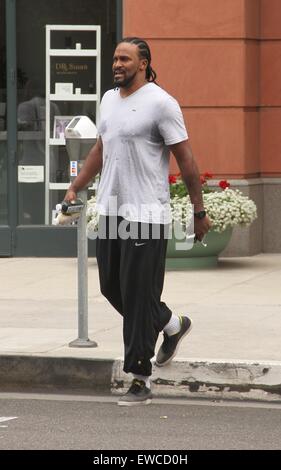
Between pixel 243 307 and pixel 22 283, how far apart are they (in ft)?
8.60

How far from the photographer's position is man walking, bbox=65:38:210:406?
313 inches

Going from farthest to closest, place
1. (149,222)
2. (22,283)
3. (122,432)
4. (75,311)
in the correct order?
1. (22,283)
2. (75,311)
3. (149,222)
4. (122,432)

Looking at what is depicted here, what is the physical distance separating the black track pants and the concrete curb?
1.48 ft

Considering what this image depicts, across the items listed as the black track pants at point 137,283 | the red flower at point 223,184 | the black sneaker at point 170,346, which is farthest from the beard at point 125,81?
the red flower at point 223,184

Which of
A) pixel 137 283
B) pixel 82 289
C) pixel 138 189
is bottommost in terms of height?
pixel 82 289

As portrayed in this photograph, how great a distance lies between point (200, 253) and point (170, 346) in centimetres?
491

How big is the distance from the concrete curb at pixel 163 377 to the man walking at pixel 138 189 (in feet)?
1.52

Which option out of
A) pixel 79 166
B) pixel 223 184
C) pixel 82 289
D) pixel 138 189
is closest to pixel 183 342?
pixel 82 289

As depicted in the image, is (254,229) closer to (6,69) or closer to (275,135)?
(275,135)

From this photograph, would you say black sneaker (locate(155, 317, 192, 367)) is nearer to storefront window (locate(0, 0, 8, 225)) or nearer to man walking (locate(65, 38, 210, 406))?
man walking (locate(65, 38, 210, 406))

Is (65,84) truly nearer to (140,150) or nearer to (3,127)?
(3,127)

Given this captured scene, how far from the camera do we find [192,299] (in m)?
11.6

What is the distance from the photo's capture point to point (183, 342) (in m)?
9.42
